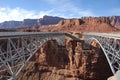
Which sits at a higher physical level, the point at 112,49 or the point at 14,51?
the point at 14,51

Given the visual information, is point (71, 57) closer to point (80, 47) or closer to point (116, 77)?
point (80, 47)

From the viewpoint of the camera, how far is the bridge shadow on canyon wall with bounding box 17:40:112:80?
50.6 metres

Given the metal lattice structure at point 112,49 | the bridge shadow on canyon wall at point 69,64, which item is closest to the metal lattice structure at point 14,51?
the metal lattice structure at point 112,49

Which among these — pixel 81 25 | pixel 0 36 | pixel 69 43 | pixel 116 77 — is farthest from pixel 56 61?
pixel 81 25

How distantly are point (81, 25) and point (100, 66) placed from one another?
76917 mm

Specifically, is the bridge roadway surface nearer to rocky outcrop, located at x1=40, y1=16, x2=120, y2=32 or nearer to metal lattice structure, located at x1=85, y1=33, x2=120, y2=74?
metal lattice structure, located at x1=85, y1=33, x2=120, y2=74

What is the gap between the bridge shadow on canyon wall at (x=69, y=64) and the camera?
50625 millimetres

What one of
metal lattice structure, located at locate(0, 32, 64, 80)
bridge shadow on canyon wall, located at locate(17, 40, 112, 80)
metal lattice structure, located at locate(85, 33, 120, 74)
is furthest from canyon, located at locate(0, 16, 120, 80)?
metal lattice structure, located at locate(0, 32, 64, 80)

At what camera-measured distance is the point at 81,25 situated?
127 m

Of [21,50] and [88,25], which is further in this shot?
[88,25]

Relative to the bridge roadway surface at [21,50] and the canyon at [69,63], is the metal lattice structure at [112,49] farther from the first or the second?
the canyon at [69,63]

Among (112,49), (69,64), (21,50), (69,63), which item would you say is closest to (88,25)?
(69,63)

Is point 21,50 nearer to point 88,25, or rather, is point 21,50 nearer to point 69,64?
point 69,64

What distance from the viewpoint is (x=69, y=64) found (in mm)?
54000
